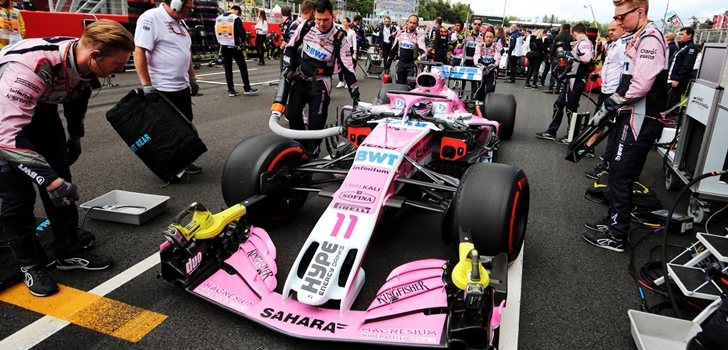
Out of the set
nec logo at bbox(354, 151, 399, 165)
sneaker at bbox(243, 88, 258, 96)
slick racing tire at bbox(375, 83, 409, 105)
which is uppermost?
slick racing tire at bbox(375, 83, 409, 105)

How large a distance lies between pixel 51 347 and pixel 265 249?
122 centimetres

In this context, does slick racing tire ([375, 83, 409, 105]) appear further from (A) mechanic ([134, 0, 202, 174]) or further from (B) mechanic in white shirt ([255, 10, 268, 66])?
(B) mechanic in white shirt ([255, 10, 268, 66])

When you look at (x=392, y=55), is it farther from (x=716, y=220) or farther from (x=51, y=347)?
(x=51, y=347)

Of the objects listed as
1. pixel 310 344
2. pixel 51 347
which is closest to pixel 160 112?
pixel 51 347

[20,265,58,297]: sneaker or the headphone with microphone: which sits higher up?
the headphone with microphone

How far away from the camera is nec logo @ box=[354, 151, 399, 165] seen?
3375 mm

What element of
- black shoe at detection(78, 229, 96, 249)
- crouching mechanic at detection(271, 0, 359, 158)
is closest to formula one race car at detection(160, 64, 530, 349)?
black shoe at detection(78, 229, 96, 249)

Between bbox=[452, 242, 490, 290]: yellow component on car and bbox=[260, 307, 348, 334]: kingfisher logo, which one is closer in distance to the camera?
bbox=[452, 242, 490, 290]: yellow component on car

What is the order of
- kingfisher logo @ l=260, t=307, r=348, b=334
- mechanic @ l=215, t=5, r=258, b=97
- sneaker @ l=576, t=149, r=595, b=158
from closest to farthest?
1. kingfisher logo @ l=260, t=307, r=348, b=334
2. sneaker @ l=576, t=149, r=595, b=158
3. mechanic @ l=215, t=5, r=258, b=97

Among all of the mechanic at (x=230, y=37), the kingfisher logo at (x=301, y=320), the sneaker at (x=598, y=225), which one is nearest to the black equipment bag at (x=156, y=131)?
the kingfisher logo at (x=301, y=320)

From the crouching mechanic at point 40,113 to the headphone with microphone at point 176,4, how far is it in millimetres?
1680

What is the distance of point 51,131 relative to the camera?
116 inches

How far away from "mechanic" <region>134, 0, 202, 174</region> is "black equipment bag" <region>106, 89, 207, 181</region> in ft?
0.52

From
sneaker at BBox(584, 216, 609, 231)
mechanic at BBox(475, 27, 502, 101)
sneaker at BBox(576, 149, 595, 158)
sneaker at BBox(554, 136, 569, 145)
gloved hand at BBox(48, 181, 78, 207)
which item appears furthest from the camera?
mechanic at BBox(475, 27, 502, 101)
